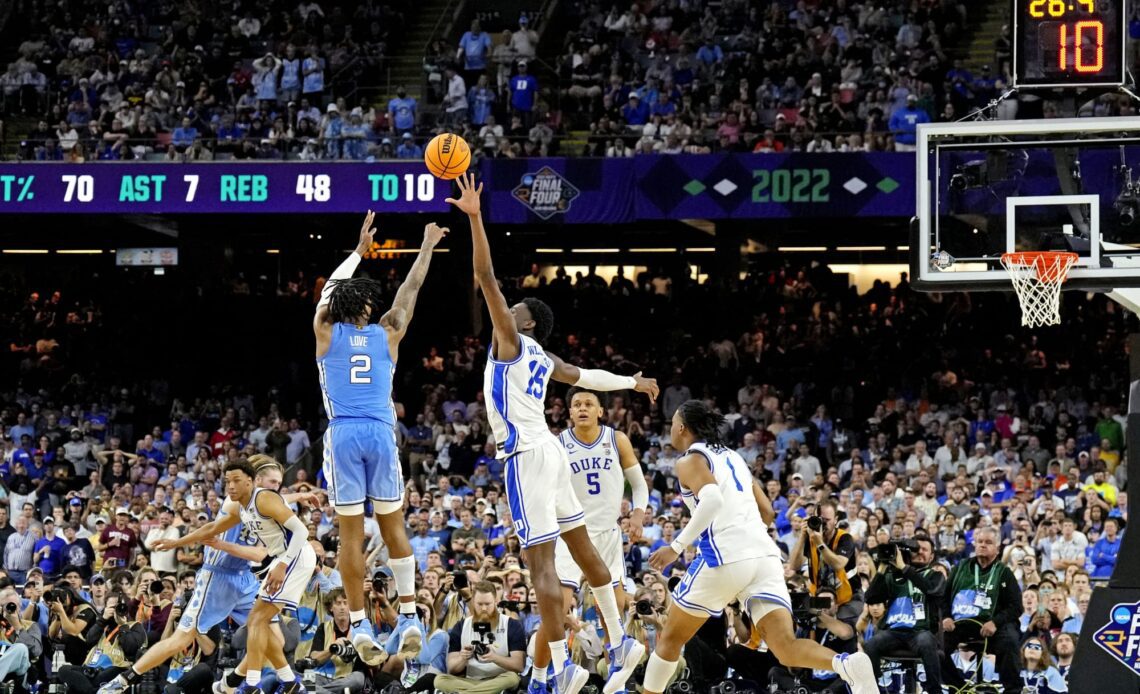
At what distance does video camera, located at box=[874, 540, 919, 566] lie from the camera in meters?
14.4

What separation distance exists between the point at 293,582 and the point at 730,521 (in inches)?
135

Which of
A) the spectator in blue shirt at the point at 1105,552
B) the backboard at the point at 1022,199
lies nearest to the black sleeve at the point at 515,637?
the backboard at the point at 1022,199

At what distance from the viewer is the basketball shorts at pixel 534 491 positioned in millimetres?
10117

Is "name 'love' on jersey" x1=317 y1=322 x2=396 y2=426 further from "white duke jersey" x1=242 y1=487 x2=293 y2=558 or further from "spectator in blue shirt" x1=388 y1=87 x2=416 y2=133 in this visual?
"spectator in blue shirt" x1=388 y1=87 x2=416 y2=133

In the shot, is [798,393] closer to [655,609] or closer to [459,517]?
[459,517]

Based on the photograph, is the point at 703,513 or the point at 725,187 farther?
the point at 725,187

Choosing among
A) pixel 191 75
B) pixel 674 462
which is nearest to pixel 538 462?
pixel 674 462

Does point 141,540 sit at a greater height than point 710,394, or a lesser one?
lesser

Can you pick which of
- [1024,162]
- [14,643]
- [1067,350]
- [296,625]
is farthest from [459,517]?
[1067,350]

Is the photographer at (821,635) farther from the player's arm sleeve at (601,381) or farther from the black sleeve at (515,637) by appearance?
the player's arm sleeve at (601,381)

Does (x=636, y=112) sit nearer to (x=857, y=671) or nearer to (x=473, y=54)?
(x=473, y=54)

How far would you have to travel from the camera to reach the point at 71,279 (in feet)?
97.5

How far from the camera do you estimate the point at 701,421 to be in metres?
9.99

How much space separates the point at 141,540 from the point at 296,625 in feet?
13.1
